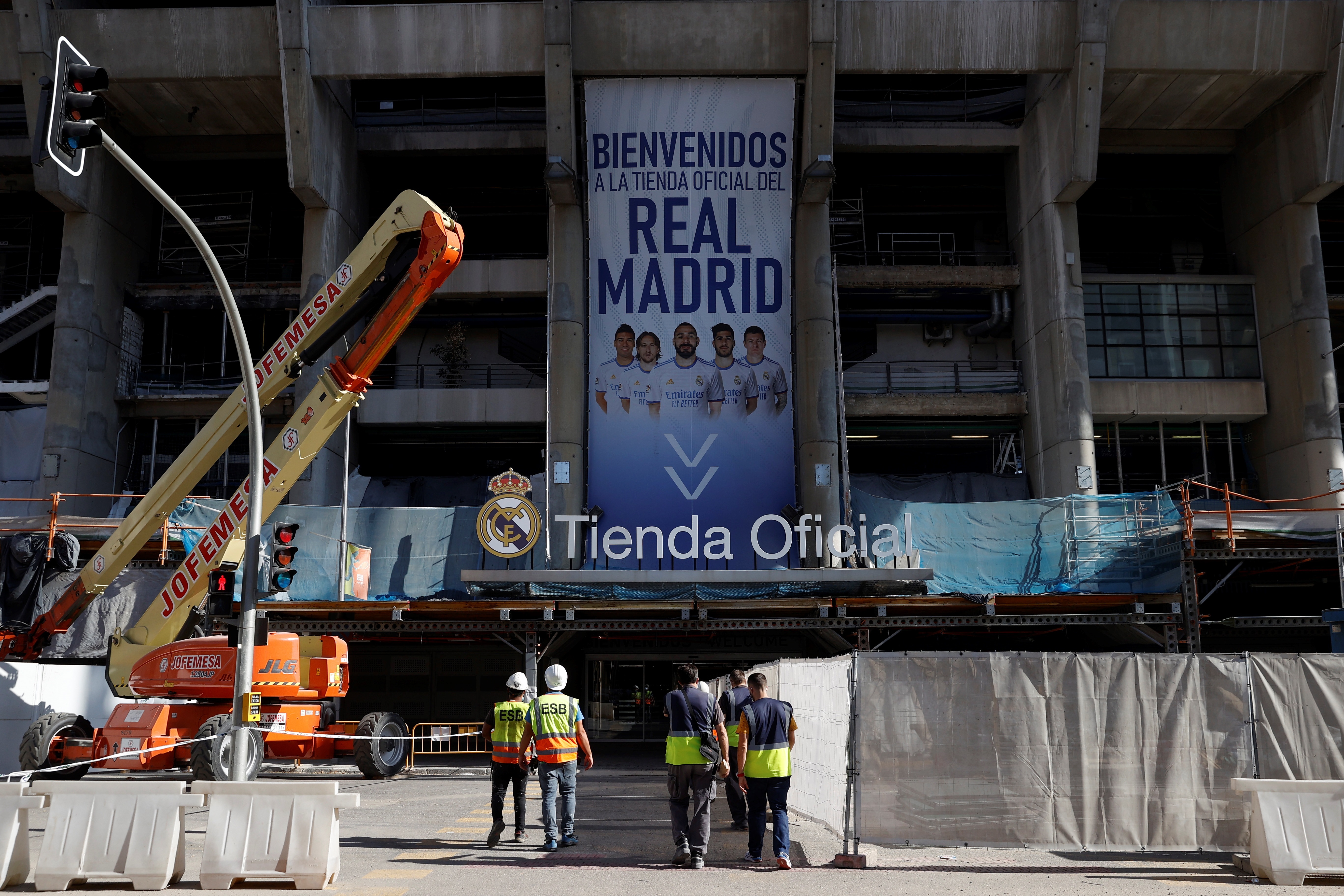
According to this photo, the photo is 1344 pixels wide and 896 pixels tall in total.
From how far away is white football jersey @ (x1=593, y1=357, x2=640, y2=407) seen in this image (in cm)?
3084

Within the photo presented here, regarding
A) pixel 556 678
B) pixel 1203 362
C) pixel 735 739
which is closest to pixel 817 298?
pixel 1203 362

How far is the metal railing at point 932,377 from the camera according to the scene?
34.4m

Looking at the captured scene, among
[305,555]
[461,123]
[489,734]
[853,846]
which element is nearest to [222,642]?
[305,555]

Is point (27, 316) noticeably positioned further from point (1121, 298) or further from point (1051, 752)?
point (1051, 752)

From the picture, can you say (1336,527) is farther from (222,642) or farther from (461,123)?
(461,123)

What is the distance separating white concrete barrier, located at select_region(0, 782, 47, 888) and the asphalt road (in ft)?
0.52

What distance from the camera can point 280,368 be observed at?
19062 millimetres

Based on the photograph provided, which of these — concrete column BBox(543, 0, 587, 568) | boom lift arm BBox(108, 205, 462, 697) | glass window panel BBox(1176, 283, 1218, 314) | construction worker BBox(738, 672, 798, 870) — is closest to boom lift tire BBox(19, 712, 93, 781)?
boom lift arm BBox(108, 205, 462, 697)

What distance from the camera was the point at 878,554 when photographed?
976 inches

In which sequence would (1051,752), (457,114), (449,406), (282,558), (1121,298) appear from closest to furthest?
(1051,752), (282,558), (449,406), (1121,298), (457,114)

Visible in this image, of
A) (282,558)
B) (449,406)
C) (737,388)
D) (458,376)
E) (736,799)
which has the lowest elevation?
(736,799)

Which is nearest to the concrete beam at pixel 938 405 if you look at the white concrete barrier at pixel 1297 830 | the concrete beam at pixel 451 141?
the concrete beam at pixel 451 141

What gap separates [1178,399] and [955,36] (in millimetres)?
13211

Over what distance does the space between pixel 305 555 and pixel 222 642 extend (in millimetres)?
6427
